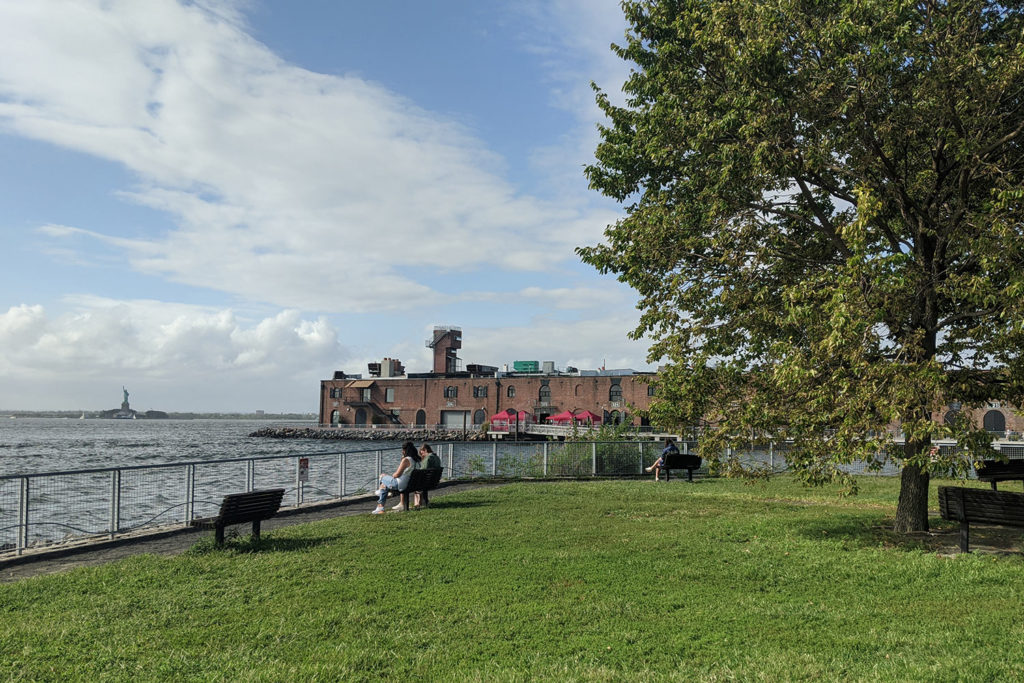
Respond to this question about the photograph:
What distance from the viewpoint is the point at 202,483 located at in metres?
18.6

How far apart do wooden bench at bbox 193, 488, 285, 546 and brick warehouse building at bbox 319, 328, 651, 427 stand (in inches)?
2852

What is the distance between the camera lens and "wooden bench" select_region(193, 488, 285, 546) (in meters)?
10.9

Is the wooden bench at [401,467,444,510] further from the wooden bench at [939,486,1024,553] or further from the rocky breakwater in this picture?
the rocky breakwater

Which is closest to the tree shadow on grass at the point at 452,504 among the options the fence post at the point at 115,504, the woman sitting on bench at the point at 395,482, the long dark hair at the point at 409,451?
the woman sitting on bench at the point at 395,482

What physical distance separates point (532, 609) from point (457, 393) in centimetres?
9551

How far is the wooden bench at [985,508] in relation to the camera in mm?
9672

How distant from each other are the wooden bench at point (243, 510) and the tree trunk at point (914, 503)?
10.2 metres

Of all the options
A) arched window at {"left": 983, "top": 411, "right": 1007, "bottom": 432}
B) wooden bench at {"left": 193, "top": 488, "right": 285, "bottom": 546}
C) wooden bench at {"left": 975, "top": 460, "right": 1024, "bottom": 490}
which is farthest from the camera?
Answer: arched window at {"left": 983, "top": 411, "right": 1007, "bottom": 432}

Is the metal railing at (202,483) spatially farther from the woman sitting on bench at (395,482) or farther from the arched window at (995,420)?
the arched window at (995,420)

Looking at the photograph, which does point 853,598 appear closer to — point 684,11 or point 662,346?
point 662,346

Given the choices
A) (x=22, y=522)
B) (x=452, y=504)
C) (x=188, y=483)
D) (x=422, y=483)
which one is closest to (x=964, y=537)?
(x=422, y=483)

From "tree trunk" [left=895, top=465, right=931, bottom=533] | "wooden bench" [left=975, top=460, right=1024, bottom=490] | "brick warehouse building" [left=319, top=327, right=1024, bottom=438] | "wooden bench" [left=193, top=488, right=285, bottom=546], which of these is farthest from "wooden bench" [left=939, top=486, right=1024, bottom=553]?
"brick warehouse building" [left=319, top=327, right=1024, bottom=438]

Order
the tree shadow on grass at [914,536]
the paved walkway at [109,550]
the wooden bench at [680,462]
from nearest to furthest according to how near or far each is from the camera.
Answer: the paved walkway at [109,550]
the tree shadow on grass at [914,536]
the wooden bench at [680,462]

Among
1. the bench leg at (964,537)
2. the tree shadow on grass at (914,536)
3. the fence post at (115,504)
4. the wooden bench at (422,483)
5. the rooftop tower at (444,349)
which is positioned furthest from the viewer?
the rooftop tower at (444,349)
